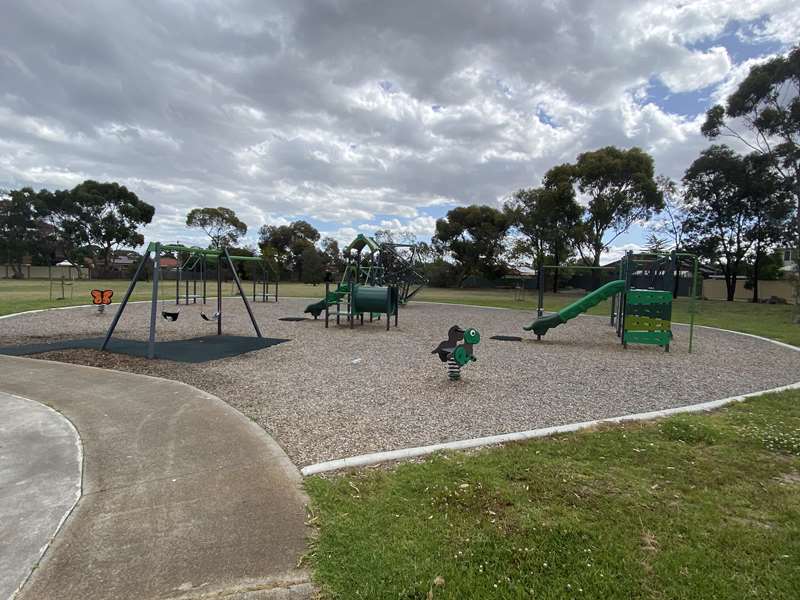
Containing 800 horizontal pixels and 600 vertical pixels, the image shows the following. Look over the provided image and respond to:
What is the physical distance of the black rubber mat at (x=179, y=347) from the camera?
27.2ft

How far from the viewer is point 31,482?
3.26 m

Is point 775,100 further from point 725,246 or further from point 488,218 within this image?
point 488,218

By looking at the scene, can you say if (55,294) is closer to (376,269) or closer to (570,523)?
(376,269)

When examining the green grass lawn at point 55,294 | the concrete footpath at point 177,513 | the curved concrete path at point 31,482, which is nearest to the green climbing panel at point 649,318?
the concrete footpath at point 177,513

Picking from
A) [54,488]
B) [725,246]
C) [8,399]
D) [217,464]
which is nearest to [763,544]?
[217,464]

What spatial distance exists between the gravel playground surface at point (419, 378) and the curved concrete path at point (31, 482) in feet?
5.33

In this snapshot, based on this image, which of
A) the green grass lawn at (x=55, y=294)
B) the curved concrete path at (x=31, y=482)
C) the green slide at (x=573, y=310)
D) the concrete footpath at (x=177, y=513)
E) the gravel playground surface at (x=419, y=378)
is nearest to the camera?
the concrete footpath at (x=177, y=513)

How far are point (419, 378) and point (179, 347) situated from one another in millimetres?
5281

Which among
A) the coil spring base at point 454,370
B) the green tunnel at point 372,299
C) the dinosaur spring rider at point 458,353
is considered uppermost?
the green tunnel at point 372,299

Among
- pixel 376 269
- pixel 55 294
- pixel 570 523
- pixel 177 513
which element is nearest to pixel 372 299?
pixel 376 269

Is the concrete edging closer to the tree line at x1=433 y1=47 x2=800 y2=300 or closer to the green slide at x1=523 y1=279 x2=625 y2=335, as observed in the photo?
the green slide at x1=523 y1=279 x2=625 y2=335

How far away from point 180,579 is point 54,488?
162 cm

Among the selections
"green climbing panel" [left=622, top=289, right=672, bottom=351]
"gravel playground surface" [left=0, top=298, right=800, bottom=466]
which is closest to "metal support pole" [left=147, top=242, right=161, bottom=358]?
"gravel playground surface" [left=0, top=298, right=800, bottom=466]

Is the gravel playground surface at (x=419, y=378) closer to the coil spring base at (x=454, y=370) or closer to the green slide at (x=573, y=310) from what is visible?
the coil spring base at (x=454, y=370)
